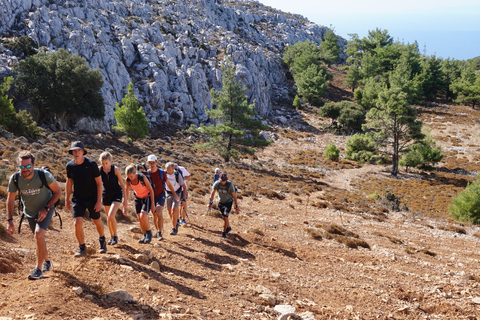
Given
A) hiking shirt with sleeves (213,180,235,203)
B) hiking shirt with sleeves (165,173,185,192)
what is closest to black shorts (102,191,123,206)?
hiking shirt with sleeves (165,173,185,192)

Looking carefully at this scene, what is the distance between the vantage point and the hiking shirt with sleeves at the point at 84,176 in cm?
535

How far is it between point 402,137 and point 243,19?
7547cm

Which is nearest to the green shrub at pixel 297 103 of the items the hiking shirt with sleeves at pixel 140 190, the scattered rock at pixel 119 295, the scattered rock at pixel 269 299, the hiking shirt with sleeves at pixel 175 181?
the hiking shirt with sleeves at pixel 175 181

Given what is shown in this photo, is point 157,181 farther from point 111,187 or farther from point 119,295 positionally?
point 119,295

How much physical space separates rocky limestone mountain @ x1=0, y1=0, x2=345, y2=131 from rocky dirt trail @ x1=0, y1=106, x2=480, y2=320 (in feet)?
93.4

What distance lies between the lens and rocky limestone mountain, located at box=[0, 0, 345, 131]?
141 ft

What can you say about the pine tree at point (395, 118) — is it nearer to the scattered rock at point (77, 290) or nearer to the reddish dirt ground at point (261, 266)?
the reddish dirt ground at point (261, 266)

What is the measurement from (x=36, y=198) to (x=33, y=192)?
0.11m

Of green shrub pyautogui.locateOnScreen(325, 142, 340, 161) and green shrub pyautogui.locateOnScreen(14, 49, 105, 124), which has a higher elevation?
green shrub pyautogui.locateOnScreen(14, 49, 105, 124)

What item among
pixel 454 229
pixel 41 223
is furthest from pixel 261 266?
pixel 454 229

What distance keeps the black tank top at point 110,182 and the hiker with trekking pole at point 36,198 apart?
3.98 feet

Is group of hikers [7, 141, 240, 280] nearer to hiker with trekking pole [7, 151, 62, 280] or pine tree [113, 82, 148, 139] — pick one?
hiker with trekking pole [7, 151, 62, 280]

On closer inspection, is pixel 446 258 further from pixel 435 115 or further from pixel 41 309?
pixel 435 115

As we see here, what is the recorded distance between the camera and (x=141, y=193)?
7008 mm
